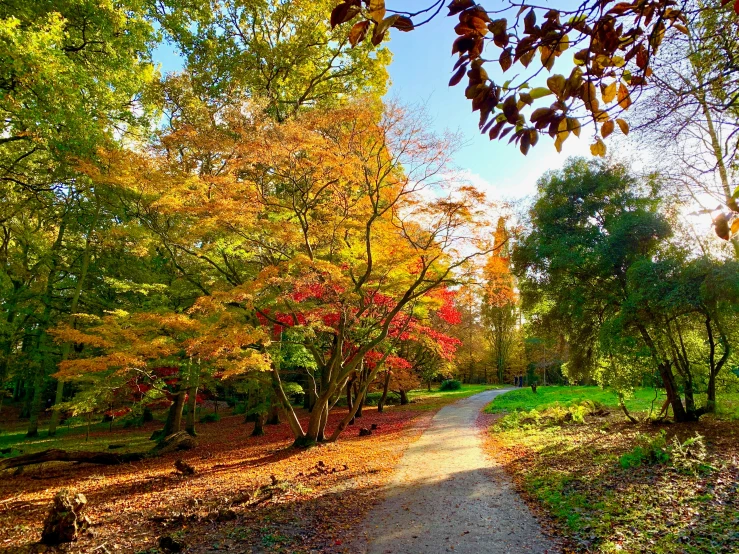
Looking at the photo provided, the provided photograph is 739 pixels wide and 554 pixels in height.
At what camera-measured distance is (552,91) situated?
145cm

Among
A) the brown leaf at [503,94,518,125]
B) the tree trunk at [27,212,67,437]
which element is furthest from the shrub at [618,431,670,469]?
the tree trunk at [27,212,67,437]

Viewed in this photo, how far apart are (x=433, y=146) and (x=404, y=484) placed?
6.89m

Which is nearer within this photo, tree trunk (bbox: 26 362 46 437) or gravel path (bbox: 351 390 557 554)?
gravel path (bbox: 351 390 557 554)

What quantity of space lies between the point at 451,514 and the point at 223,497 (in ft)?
12.8

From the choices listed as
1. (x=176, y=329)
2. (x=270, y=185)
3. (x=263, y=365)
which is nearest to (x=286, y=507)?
(x=263, y=365)

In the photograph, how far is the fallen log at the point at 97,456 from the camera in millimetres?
9773

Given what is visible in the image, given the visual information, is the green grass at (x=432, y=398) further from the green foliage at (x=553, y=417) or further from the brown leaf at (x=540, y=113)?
the brown leaf at (x=540, y=113)

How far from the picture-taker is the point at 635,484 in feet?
19.0

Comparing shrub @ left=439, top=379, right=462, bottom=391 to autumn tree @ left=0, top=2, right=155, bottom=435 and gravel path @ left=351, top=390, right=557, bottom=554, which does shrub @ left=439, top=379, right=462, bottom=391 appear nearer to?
gravel path @ left=351, top=390, right=557, bottom=554

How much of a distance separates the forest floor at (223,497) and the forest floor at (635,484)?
2.73m

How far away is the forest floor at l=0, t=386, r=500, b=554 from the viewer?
4.90 metres

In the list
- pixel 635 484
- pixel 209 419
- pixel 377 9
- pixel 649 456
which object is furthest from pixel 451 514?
pixel 209 419

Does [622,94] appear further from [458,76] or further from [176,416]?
[176,416]

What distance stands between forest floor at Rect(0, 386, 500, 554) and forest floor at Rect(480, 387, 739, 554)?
2.73m
